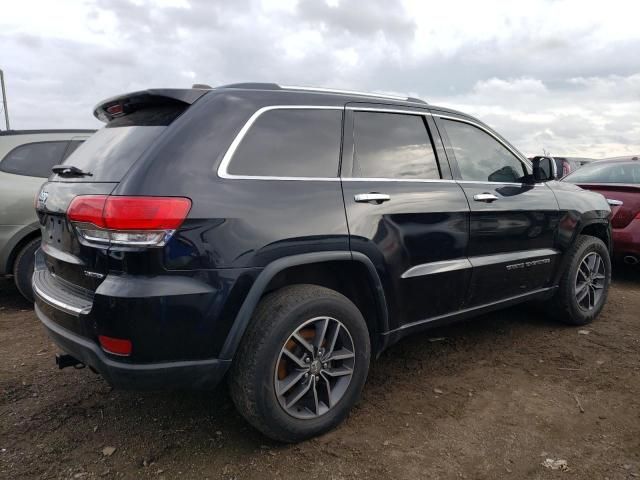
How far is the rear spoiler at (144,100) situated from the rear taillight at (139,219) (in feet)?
1.93

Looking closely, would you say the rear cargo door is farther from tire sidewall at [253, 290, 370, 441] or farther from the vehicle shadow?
the vehicle shadow

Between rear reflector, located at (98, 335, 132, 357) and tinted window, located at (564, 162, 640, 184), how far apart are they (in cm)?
618

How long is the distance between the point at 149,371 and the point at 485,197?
245cm

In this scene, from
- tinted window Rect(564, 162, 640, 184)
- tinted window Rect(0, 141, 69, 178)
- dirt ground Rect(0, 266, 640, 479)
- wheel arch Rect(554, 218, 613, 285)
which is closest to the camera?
dirt ground Rect(0, 266, 640, 479)

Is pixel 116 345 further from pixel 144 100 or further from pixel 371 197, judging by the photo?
pixel 371 197

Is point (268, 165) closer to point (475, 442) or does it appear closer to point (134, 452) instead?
point (134, 452)

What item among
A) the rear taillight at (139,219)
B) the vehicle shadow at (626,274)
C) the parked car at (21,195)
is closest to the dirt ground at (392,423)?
the parked car at (21,195)

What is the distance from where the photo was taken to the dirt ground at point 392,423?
2.45 meters

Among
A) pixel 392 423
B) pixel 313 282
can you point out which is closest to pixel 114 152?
pixel 313 282

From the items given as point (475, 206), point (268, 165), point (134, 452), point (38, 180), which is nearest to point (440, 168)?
point (475, 206)

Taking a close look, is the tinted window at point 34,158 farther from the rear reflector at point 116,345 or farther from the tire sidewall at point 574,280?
the tire sidewall at point 574,280

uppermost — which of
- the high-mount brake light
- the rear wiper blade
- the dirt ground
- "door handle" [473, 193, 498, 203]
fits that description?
the high-mount brake light

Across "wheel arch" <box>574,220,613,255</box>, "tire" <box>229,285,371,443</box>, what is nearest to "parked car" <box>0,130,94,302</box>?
"tire" <box>229,285,371,443</box>

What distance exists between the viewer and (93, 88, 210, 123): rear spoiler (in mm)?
2486
